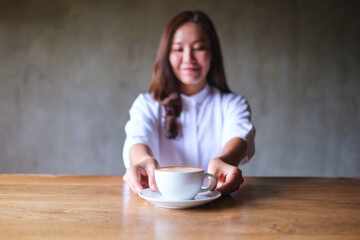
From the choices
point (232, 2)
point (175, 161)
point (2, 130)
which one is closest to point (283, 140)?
point (232, 2)

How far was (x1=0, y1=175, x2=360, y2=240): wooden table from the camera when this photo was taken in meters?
0.54

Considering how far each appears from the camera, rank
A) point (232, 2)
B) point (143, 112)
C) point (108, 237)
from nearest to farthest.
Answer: point (108, 237) < point (143, 112) < point (232, 2)

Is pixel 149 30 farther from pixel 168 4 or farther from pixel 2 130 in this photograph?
pixel 2 130

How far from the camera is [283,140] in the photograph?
3.13 metres

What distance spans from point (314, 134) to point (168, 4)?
1.82 metres

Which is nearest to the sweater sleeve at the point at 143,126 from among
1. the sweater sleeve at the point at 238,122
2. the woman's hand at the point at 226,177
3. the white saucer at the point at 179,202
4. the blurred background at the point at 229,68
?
the sweater sleeve at the point at 238,122

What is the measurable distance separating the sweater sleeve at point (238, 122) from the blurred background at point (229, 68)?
1649 mm

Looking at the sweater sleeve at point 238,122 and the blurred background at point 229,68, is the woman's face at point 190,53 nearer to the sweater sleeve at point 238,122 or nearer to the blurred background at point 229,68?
the sweater sleeve at point 238,122

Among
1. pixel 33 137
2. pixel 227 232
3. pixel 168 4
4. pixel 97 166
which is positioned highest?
pixel 168 4

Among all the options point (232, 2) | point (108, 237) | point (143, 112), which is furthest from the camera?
point (232, 2)

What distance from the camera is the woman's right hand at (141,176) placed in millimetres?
805

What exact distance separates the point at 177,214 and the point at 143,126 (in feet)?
2.50

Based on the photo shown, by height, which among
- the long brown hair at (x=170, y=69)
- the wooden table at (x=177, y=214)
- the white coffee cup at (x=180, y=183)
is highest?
the long brown hair at (x=170, y=69)

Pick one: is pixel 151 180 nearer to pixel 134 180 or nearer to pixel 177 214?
pixel 134 180
